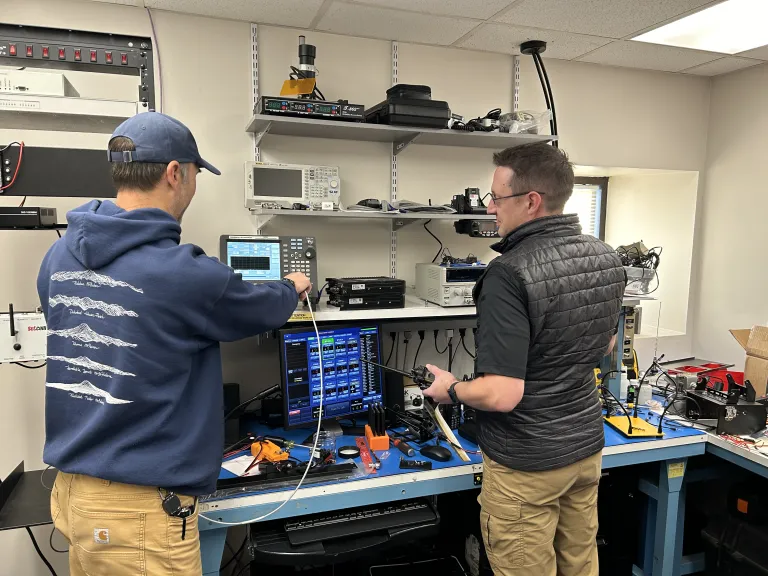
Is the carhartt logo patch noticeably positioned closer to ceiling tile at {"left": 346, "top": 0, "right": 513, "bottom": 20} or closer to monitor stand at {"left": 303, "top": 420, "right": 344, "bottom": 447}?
monitor stand at {"left": 303, "top": 420, "right": 344, "bottom": 447}

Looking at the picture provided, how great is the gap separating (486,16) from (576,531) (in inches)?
79.2

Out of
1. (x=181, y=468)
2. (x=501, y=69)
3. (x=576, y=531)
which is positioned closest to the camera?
(x=181, y=468)

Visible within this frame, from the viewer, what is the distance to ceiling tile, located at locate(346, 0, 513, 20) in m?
2.01

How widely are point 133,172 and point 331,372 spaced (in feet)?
3.71

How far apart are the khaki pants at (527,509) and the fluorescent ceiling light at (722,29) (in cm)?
194

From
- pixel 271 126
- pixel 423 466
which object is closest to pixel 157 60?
pixel 271 126

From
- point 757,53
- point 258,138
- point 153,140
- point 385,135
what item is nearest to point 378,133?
point 385,135

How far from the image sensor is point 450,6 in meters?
2.05

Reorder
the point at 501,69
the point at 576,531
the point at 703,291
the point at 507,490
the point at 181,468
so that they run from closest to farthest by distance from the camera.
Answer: the point at 181,468 → the point at 507,490 → the point at 576,531 → the point at 501,69 → the point at 703,291

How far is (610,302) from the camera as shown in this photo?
1.48m

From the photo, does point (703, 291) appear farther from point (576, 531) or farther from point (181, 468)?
point (181, 468)

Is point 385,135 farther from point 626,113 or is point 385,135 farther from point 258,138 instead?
point 626,113

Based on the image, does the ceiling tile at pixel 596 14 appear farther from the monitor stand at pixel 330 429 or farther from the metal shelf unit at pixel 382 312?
the monitor stand at pixel 330 429

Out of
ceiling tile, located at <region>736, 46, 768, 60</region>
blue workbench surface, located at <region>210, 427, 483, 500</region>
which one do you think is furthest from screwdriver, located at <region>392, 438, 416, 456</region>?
ceiling tile, located at <region>736, 46, 768, 60</region>
